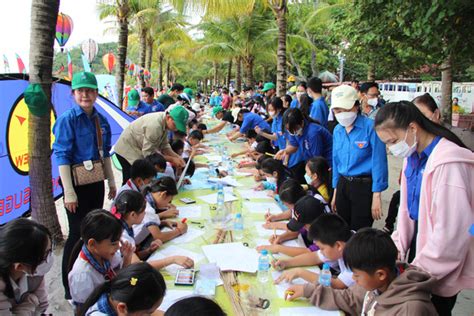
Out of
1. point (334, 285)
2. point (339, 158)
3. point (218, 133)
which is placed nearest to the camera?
point (334, 285)

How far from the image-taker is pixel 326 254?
1980 millimetres

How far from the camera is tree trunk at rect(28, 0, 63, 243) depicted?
321cm

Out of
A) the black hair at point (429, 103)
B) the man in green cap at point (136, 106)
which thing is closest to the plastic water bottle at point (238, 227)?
the black hair at point (429, 103)

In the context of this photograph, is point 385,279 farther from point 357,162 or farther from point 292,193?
point 357,162

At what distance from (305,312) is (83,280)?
3.46 feet

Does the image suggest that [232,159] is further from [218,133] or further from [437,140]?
[437,140]

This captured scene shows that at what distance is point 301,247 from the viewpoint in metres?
2.27

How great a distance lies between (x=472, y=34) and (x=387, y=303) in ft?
12.8

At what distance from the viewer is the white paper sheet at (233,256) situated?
1976mm

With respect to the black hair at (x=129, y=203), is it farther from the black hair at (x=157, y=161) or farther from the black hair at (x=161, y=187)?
the black hair at (x=157, y=161)

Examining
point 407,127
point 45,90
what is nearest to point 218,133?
point 45,90

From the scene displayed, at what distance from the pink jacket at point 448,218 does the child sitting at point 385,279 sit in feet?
0.36

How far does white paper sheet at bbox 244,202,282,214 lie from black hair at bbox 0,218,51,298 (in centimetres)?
170

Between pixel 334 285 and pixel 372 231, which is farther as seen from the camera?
pixel 334 285
